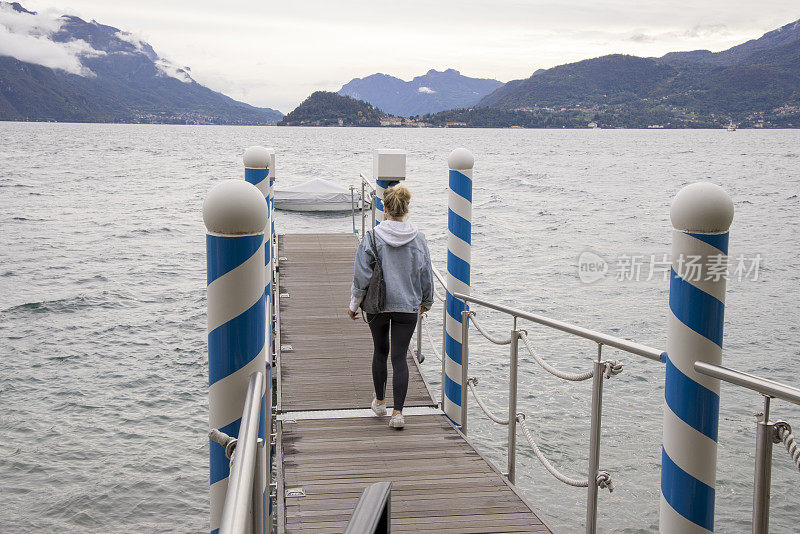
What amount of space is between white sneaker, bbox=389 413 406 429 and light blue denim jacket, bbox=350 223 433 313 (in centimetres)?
87

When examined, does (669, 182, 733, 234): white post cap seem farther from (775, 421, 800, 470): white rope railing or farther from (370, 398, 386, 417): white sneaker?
(370, 398, 386, 417): white sneaker

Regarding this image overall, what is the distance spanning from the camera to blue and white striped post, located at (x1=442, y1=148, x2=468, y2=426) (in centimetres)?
623

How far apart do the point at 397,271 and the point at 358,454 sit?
130cm

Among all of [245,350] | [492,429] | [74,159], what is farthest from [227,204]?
[74,159]

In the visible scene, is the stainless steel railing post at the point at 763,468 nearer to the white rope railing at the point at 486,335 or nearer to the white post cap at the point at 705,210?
the white post cap at the point at 705,210

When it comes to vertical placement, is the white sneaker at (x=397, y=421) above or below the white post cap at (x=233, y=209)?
below

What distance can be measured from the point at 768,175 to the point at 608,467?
58153 millimetres

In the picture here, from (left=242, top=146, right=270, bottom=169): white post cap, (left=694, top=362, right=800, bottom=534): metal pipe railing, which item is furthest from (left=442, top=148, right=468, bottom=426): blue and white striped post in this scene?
(left=694, top=362, right=800, bottom=534): metal pipe railing

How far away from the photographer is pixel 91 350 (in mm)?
13398

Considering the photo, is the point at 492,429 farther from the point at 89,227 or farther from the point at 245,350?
the point at 89,227

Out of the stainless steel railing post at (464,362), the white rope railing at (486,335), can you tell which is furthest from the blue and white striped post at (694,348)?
the stainless steel railing post at (464,362)

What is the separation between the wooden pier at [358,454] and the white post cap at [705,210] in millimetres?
2023

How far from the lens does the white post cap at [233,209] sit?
2596 millimetres

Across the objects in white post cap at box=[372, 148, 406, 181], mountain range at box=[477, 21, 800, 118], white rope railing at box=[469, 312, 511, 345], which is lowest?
white rope railing at box=[469, 312, 511, 345]
